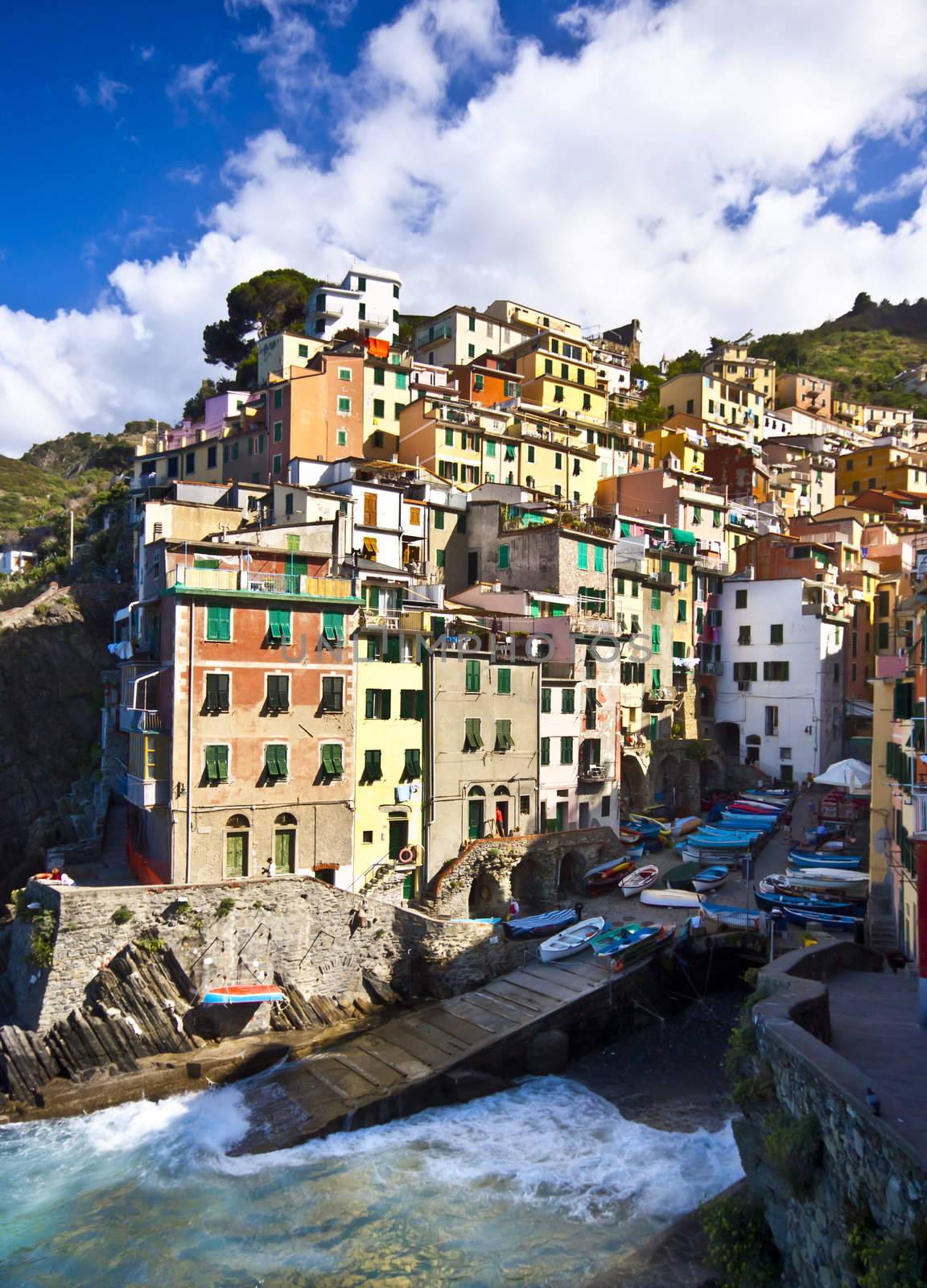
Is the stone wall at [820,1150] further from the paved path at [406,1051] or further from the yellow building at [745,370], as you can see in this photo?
the yellow building at [745,370]

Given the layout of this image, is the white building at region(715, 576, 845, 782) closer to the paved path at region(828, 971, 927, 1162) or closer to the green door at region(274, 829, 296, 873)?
the green door at region(274, 829, 296, 873)

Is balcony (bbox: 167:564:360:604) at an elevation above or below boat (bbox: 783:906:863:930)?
above

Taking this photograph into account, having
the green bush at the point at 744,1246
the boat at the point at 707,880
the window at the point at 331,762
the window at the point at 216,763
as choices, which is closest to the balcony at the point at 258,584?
the window at the point at 216,763

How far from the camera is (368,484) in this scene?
50.7 meters

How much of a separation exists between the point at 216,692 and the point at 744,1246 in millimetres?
24795

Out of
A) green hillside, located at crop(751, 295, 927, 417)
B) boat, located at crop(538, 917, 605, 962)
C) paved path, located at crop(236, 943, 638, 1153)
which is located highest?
green hillside, located at crop(751, 295, 927, 417)

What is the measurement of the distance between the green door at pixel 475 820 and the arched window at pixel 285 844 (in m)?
8.92

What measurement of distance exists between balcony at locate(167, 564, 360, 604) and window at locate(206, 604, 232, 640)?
2.14 ft

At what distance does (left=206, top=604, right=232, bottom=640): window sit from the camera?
34219 mm

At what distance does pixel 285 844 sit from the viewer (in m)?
35.7

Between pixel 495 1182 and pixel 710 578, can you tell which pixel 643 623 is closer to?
pixel 710 578

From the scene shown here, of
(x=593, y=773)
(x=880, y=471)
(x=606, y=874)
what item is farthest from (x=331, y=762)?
(x=880, y=471)

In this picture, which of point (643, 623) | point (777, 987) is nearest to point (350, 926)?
point (777, 987)

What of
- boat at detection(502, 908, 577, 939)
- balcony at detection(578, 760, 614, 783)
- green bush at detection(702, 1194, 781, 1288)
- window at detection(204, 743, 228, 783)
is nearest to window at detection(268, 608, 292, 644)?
window at detection(204, 743, 228, 783)
